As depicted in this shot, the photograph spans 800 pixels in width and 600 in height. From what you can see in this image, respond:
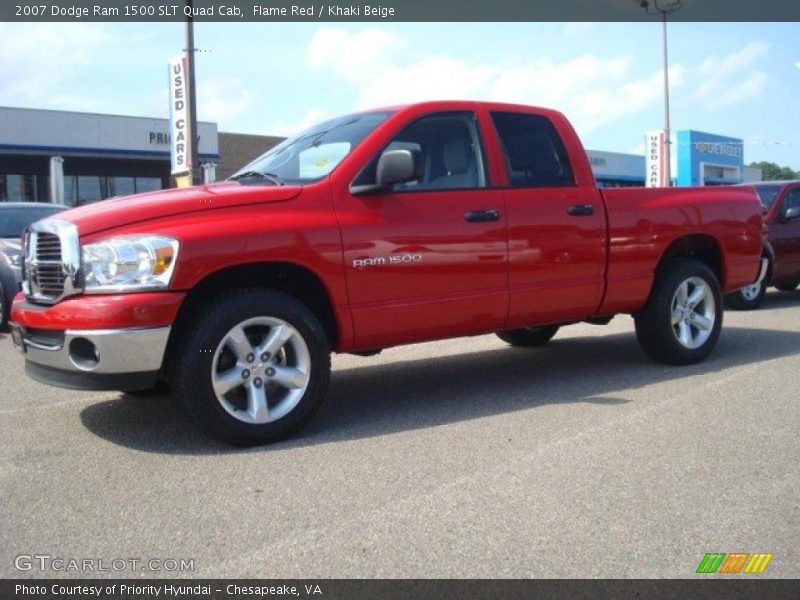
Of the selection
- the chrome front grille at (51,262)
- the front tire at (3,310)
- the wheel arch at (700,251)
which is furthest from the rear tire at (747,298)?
the front tire at (3,310)

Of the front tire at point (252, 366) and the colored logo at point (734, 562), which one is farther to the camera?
the front tire at point (252, 366)

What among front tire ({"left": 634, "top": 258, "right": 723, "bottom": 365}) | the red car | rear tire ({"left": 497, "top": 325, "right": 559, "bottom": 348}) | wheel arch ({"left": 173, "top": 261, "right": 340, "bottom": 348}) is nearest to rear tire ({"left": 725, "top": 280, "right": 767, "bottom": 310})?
the red car

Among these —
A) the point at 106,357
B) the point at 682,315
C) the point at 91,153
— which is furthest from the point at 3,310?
the point at 91,153

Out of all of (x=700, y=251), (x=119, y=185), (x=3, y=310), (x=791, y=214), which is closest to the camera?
(x=700, y=251)

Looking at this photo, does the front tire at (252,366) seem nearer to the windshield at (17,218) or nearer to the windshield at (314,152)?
the windshield at (314,152)

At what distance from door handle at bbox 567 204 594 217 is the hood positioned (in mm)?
2038

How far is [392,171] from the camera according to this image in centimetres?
478

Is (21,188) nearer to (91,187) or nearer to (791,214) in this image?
(91,187)

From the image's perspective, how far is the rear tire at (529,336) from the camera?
7.63 meters

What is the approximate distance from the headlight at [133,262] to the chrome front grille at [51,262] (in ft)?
→ 0.43

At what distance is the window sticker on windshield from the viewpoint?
5.02 m

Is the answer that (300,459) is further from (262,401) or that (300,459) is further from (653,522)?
(653,522)

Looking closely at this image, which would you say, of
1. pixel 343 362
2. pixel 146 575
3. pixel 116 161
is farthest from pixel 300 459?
pixel 116 161

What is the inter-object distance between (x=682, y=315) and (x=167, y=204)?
418 cm
